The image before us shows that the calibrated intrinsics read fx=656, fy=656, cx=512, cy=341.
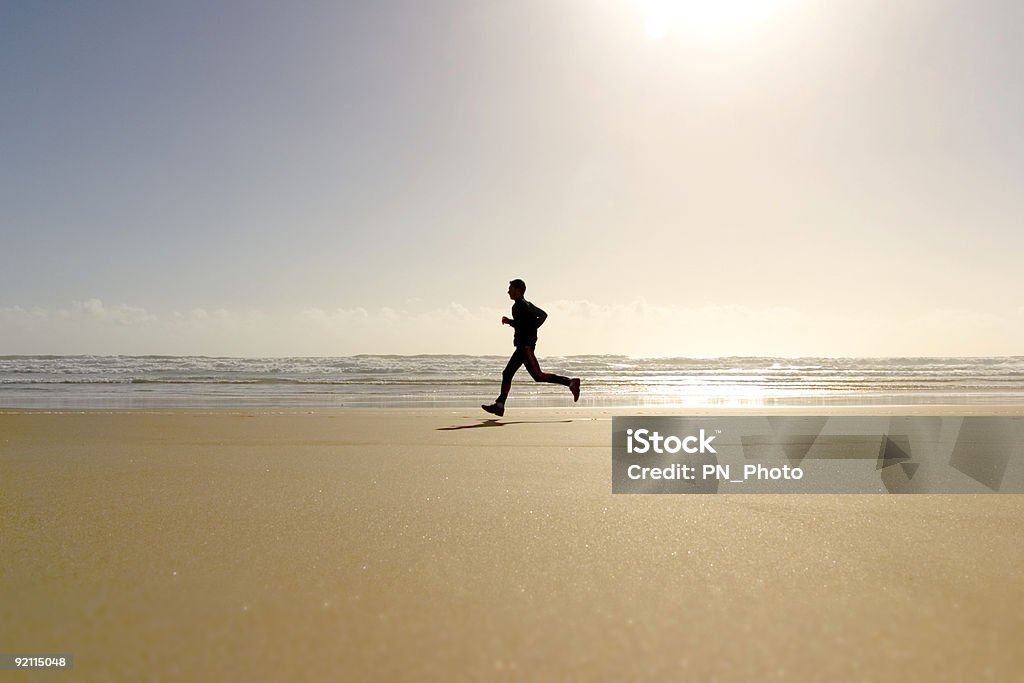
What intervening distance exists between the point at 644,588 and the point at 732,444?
2.74m

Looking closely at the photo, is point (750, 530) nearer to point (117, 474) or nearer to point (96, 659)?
point (96, 659)

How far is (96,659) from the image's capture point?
3.76 feet

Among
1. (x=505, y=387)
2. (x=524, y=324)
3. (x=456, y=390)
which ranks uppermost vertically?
(x=524, y=324)

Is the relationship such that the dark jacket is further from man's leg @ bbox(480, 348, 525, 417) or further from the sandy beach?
the sandy beach

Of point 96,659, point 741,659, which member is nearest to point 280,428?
point 96,659

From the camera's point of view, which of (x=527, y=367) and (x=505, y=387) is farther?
(x=505, y=387)

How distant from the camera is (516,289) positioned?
25.2 feet
